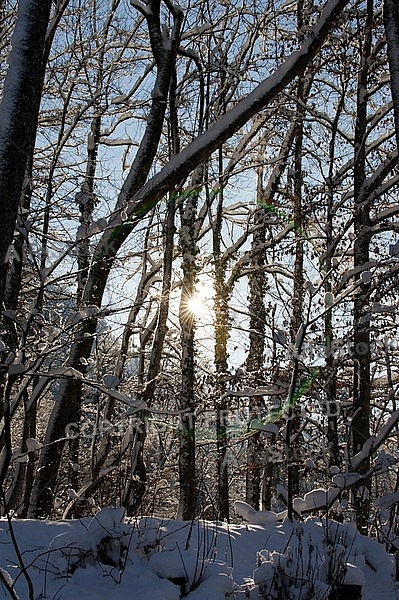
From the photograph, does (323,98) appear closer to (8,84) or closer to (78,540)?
(8,84)

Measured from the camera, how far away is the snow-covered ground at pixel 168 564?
3305 mm

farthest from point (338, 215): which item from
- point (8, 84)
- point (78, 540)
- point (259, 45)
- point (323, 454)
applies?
point (78, 540)

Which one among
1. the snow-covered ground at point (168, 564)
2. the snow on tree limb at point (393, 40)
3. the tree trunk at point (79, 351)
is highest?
the snow on tree limb at point (393, 40)

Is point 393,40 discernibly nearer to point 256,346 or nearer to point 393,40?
point 393,40

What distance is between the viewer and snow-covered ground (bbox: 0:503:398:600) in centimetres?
330

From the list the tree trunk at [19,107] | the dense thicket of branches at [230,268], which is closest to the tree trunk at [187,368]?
the dense thicket of branches at [230,268]

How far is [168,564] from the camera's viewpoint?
3494 mm

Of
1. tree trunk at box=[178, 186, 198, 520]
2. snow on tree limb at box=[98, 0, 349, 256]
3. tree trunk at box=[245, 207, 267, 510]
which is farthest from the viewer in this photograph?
tree trunk at box=[245, 207, 267, 510]

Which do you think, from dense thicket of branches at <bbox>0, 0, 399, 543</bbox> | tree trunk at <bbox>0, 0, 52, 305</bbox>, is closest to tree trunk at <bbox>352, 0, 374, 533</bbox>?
dense thicket of branches at <bbox>0, 0, 399, 543</bbox>

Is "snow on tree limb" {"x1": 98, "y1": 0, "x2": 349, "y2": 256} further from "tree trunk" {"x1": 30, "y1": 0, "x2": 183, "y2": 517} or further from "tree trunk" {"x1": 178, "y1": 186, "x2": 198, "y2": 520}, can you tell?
"tree trunk" {"x1": 178, "y1": 186, "x2": 198, "y2": 520}

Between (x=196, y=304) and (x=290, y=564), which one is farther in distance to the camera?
(x=196, y=304)

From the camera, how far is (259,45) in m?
11.3

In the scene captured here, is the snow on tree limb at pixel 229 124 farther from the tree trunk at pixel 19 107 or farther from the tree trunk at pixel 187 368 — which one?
the tree trunk at pixel 187 368

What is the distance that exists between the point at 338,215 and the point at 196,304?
114 inches
